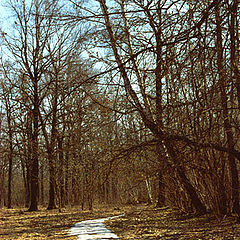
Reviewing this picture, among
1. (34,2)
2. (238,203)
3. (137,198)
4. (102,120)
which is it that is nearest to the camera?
(102,120)

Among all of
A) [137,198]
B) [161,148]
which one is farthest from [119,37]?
[137,198]

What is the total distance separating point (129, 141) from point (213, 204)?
2412 millimetres

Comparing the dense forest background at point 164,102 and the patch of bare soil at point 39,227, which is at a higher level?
the dense forest background at point 164,102

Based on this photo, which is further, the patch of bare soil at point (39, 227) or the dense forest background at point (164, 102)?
the patch of bare soil at point (39, 227)

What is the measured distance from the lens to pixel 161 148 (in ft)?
22.1

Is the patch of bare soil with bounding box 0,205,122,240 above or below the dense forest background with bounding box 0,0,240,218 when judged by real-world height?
below

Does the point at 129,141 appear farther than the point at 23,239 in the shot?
No

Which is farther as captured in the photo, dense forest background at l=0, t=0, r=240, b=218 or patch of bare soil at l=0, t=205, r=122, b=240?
patch of bare soil at l=0, t=205, r=122, b=240

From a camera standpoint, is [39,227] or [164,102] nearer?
[164,102]

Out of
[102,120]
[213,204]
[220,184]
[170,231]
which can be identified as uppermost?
[102,120]

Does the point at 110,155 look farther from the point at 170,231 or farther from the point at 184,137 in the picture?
the point at 170,231

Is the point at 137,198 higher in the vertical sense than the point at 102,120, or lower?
lower

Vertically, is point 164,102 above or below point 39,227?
above

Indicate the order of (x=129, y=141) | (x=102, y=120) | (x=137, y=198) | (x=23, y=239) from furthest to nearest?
(x=137, y=198)
(x=23, y=239)
(x=129, y=141)
(x=102, y=120)
